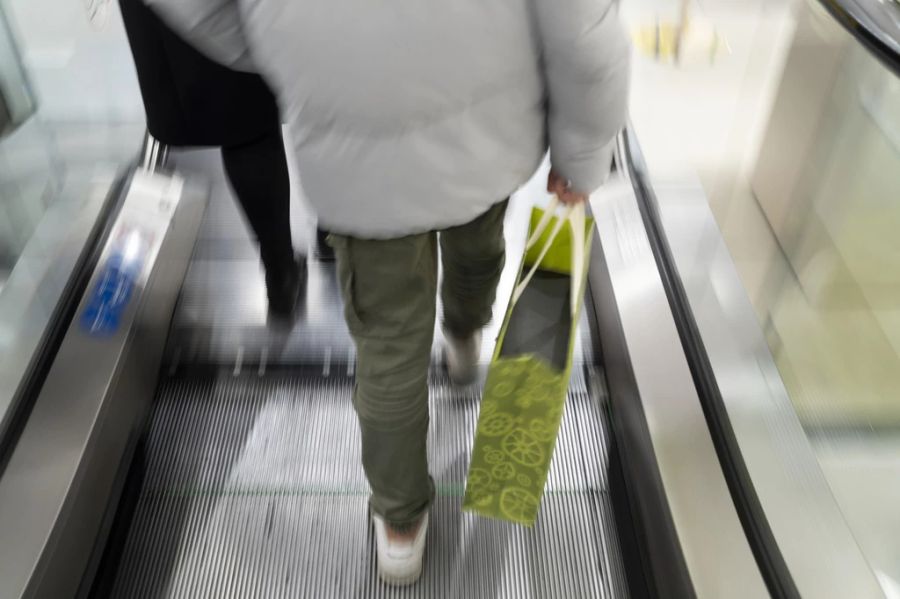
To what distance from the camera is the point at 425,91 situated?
78 cm

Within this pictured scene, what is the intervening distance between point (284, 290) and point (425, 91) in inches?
44.9

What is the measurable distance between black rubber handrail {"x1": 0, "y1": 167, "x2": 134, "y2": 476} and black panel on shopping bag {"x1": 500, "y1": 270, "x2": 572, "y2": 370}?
0.94 m

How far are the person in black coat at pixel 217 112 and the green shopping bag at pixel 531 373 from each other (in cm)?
62

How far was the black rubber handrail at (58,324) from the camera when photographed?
4.38ft

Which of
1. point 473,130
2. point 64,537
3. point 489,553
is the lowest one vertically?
point 489,553

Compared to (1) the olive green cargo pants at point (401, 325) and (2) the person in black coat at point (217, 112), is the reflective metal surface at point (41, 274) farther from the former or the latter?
(1) the olive green cargo pants at point (401, 325)

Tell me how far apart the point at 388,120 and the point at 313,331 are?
1.13 m

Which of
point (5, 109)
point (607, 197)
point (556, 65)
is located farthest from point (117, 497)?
point (607, 197)

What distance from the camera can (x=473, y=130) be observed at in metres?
0.85

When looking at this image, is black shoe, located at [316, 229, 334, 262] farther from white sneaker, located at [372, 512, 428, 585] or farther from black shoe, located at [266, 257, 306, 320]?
white sneaker, located at [372, 512, 428, 585]

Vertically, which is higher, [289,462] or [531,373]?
[531,373]

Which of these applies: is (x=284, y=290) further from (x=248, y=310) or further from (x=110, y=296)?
(x=110, y=296)

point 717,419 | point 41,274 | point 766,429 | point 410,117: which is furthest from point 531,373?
point 41,274

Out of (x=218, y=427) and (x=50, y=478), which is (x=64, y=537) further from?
(x=218, y=427)
